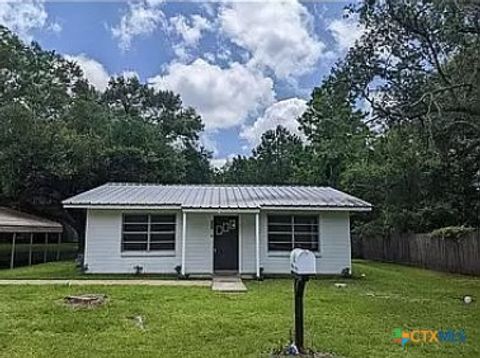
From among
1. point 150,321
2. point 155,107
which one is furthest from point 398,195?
point 155,107

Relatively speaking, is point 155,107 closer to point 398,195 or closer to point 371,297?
point 398,195

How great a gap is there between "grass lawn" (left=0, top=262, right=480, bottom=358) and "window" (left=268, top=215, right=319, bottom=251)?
3.53 meters

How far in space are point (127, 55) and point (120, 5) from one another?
224 inches

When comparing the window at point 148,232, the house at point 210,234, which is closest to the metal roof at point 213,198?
the house at point 210,234

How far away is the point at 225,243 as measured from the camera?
15883mm

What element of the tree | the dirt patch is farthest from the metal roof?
the tree

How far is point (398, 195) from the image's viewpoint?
→ 76.4 feet

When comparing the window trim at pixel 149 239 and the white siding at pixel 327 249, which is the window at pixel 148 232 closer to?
the window trim at pixel 149 239

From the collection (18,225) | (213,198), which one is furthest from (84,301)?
(18,225)

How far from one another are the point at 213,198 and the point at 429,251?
380 inches

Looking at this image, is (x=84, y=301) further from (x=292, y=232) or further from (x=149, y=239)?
(x=292, y=232)

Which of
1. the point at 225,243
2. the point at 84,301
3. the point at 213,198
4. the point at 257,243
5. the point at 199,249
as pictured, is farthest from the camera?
the point at 213,198

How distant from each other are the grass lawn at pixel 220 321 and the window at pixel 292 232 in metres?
3.53

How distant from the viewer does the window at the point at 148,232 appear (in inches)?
617
